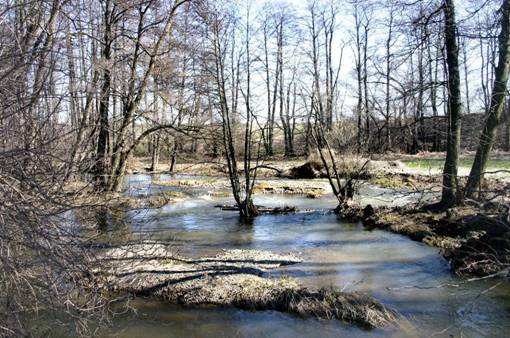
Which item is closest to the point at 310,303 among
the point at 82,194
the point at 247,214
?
the point at 82,194

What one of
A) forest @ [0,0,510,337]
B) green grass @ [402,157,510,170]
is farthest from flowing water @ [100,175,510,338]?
green grass @ [402,157,510,170]

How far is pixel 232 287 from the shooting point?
28.3 ft

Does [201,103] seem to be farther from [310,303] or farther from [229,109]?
[310,303]

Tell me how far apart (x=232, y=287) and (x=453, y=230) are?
6.65m

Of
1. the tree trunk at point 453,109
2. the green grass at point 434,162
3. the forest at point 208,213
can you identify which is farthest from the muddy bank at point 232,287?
the green grass at point 434,162

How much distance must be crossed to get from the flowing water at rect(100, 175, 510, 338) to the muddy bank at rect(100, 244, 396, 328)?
0.25 metres

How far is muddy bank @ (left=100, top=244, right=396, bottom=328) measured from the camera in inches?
295

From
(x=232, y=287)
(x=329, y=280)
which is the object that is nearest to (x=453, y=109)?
(x=329, y=280)

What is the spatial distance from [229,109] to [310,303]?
396 inches

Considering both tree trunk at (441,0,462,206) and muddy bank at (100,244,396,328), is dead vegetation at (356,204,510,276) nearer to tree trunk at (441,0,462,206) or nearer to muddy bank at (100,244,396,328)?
tree trunk at (441,0,462,206)

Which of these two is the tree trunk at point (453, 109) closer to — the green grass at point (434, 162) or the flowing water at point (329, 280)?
A: the flowing water at point (329, 280)

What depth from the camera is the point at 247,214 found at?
1664 cm

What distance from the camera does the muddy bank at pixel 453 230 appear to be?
9281 millimetres

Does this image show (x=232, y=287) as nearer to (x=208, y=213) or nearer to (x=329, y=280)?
(x=329, y=280)
